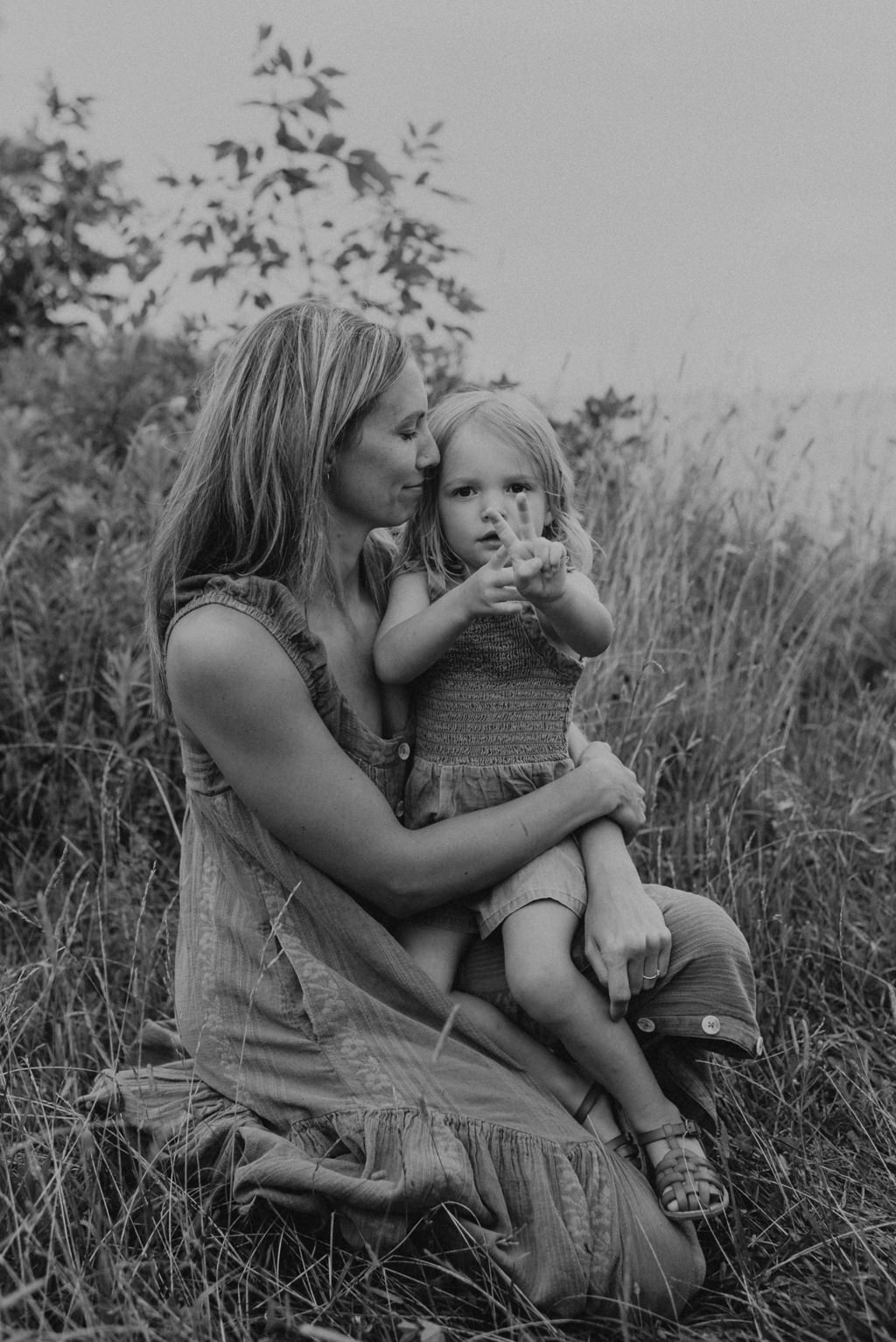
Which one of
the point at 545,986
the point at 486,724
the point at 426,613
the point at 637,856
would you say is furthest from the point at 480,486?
the point at 637,856

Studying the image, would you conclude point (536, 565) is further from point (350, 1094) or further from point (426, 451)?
point (350, 1094)

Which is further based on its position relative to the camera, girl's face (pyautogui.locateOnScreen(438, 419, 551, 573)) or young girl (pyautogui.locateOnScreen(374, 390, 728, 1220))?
girl's face (pyautogui.locateOnScreen(438, 419, 551, 573))

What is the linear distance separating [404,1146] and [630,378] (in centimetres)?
304

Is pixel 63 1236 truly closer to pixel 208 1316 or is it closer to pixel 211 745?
pixel 208 1316

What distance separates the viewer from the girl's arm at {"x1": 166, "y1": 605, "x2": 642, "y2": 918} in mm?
1938

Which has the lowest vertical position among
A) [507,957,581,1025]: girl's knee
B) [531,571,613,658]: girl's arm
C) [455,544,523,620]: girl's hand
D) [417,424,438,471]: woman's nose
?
[507,957,581,1025]: girl's knee

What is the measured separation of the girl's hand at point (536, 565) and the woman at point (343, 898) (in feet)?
0.90

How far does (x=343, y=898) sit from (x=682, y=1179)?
677 mm

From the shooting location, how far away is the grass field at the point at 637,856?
1860 mm

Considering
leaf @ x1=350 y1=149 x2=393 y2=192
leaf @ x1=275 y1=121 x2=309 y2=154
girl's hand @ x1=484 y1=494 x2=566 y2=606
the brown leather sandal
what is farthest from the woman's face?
leaf @ x1=275 y1=121 x2=309 y2=154

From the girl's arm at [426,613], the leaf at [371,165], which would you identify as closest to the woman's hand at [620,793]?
the girl's arm at [426,613]

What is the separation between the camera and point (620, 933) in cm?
199

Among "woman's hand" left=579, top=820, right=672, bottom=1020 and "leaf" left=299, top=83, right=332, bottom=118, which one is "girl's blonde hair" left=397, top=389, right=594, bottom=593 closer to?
"woman's hand" left=579, top=820, right=672, bottom=1020

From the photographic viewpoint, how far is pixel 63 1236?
1846 millimetres
